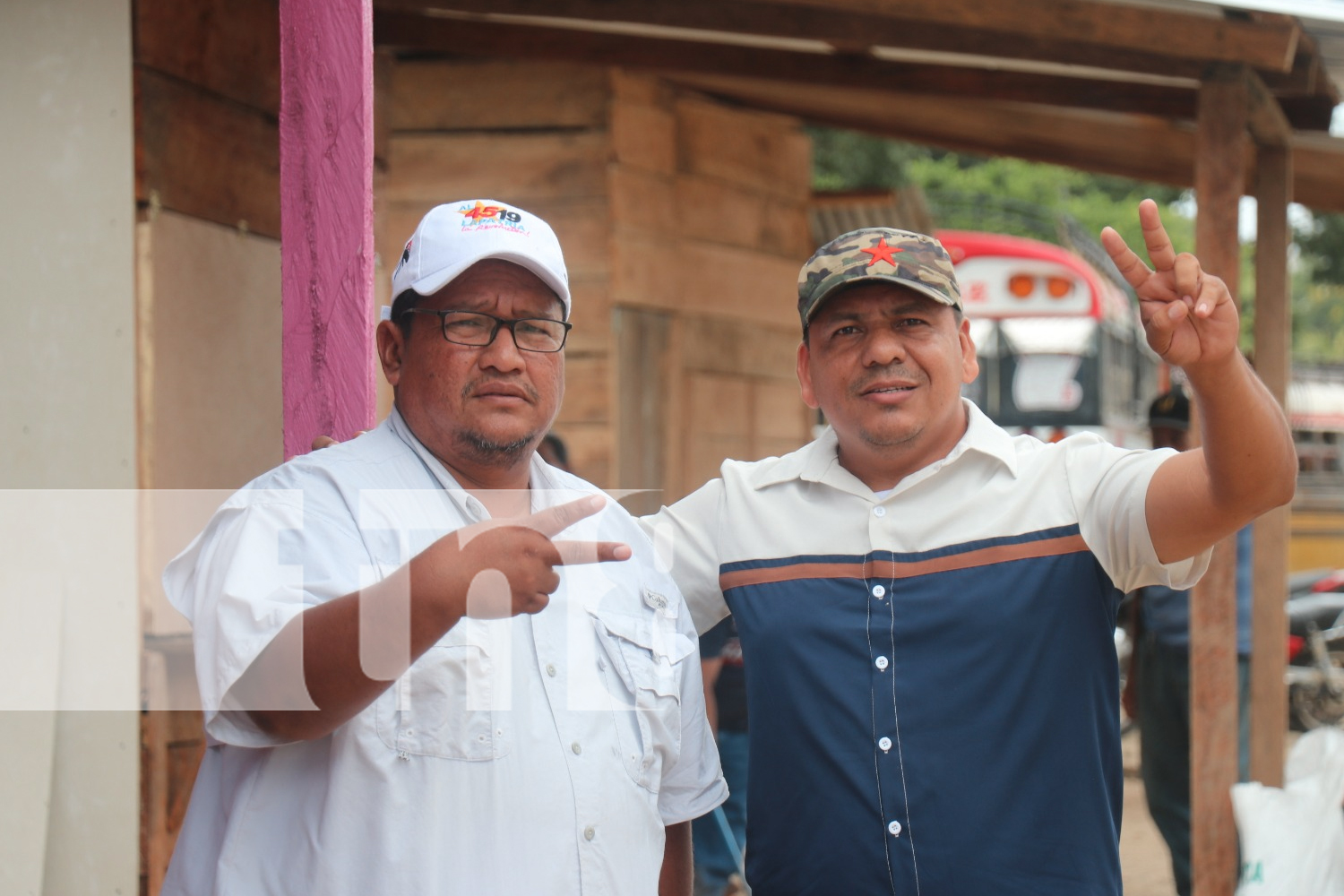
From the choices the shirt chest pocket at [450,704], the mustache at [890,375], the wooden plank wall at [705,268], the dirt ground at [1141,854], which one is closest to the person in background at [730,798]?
the wooden plank wall at [705,268]

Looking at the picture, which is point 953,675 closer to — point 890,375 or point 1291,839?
point 890,375

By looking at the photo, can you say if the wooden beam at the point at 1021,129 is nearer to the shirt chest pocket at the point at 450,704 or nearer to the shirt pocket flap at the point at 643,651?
the shirt pocket flap at the point at 643,651

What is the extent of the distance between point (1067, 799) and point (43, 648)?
2.17 metres

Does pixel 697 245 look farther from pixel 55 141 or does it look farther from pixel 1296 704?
pixel 1296 704

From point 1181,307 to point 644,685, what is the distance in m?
0.98

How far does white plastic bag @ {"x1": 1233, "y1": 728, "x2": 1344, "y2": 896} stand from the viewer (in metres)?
4.10

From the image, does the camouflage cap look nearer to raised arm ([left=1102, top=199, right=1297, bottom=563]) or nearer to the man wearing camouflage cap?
the man wearing camouflage cap

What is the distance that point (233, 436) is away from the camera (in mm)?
3525

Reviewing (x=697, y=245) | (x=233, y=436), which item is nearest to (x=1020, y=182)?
(x=697, y=245)

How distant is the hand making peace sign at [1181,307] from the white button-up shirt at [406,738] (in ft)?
3.04

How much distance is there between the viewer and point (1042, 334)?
43.0 ft

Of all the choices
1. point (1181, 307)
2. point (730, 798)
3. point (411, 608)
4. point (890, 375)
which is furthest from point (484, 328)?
point (730, 798)

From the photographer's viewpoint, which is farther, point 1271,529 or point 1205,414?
Answer: point 1271,529

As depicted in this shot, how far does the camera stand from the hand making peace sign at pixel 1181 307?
190 centimetres
